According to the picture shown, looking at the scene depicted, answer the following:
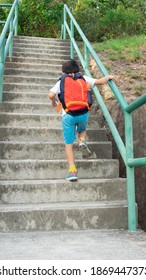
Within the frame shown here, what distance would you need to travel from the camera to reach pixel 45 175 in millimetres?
3467

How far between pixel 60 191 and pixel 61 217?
0.37 meters

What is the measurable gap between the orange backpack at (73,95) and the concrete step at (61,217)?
99cm

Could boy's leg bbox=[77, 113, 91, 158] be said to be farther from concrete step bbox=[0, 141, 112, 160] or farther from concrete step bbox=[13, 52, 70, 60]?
concrete step bbox=[13, 52, 70, 60]

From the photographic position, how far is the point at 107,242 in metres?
2.43

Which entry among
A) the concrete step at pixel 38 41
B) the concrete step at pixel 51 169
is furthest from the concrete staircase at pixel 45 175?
the concrete step at pixel 38 41

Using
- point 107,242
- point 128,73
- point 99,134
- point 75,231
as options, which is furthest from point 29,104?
point 107,242

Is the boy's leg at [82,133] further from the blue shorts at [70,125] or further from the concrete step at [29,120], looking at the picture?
the concrete step at [29,120]

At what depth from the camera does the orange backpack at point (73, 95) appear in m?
3.32

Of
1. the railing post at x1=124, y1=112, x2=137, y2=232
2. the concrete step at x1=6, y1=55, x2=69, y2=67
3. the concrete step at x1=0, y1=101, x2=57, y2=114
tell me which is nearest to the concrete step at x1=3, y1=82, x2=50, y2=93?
the concrete step at x1=0, y1=101, x2=57, y2=114

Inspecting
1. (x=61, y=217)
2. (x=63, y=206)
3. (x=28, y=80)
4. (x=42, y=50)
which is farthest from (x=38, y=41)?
(x=61, y=217)

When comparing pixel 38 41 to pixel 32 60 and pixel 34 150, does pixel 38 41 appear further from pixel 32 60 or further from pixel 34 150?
pixel 34 150

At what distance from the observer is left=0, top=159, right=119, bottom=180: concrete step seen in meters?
3.44

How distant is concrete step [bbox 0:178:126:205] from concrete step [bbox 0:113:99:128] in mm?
1212
